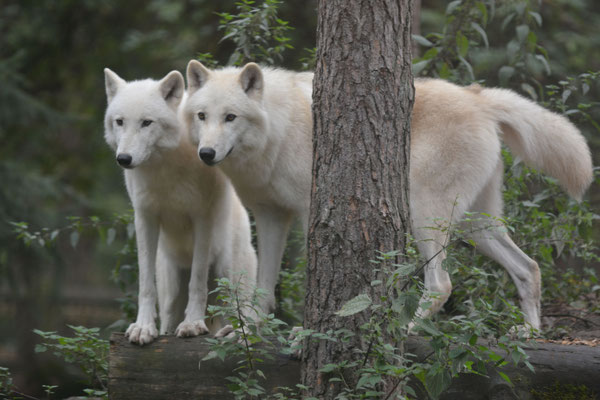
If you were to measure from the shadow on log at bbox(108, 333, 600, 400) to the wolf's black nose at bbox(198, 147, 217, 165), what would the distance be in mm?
1050

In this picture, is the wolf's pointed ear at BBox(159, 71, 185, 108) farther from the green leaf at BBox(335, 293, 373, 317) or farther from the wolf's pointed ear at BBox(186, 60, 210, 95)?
the green leaf at BBox(335, 293, 373, 317)

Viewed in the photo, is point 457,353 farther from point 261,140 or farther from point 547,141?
point 547,141

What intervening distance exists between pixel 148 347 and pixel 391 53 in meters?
2.11

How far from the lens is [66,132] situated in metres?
14.0

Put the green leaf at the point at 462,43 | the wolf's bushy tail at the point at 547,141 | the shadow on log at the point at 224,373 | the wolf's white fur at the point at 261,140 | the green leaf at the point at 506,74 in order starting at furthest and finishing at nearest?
the green leaf at the point at 506,74 → the green leaf at the point at 462,43 → the wolf's bushy tail at the point at 547,141 → the wolf's white fur at the point at 261,140 → the shadow on log at the point at 224,373

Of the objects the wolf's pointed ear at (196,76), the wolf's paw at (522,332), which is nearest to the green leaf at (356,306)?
the wolf's paw at (522,332)

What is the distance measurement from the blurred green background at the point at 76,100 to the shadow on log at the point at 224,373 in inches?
202

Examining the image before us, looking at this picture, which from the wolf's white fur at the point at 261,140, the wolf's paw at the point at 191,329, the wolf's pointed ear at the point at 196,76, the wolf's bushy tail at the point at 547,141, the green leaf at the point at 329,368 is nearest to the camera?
the green leaf at the point at 329,368

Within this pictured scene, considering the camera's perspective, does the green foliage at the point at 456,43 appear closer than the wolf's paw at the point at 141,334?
No

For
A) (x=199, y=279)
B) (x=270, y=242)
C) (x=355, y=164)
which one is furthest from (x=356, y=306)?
(x=199, y=279)

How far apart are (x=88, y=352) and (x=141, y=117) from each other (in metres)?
1.52

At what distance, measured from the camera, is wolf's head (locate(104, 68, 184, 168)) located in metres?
3.80

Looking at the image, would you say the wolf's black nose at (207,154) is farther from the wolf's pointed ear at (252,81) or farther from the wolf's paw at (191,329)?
the wolf's paw at (191,329)

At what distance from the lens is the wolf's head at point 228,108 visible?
12.8 feet
